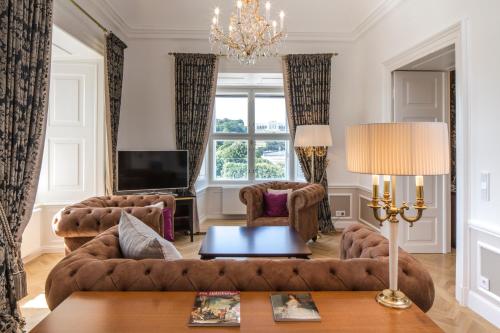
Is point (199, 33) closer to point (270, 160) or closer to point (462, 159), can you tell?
point (270, 160)

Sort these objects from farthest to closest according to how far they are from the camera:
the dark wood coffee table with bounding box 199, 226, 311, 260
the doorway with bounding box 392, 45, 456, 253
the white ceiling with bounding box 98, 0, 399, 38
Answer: the white ceiling with bounding box 98, 0, 399, 38, the doorway with bounding box 392, 45, 456, 253, the dark wood coffee table with bounding box 199, 226, 311, 260

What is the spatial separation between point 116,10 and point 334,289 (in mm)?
4726

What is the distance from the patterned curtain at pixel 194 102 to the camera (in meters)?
5.19

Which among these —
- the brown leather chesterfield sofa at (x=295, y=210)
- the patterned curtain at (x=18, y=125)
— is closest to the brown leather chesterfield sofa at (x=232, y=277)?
the patterned curtain at (x=18, y=125)

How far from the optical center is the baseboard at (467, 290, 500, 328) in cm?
251

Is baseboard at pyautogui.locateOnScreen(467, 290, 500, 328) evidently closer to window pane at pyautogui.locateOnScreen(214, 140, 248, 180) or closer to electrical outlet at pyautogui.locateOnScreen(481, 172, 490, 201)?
electrical outlet at pyautogui.locateOnScreen(481, 172, 490, 201)

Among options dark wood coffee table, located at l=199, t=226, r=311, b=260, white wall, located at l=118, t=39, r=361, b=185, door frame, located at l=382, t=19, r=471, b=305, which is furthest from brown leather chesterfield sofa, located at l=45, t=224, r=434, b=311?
white wall, located at l=118, t=39, r=361, b=185

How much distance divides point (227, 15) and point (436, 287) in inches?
188

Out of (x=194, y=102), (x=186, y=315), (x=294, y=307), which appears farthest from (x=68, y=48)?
(x=294, y=307)

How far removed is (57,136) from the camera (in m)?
4.47

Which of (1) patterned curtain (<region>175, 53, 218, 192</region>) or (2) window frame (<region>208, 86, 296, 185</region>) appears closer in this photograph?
(1) patterned curtain (<region>175, 53, 218, 192</region>)

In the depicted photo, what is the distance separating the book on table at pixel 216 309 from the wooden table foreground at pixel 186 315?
22mm

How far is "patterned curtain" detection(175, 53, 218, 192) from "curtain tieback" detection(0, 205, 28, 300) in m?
3.14

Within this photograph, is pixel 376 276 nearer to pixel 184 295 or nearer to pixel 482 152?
pixel 184 295
